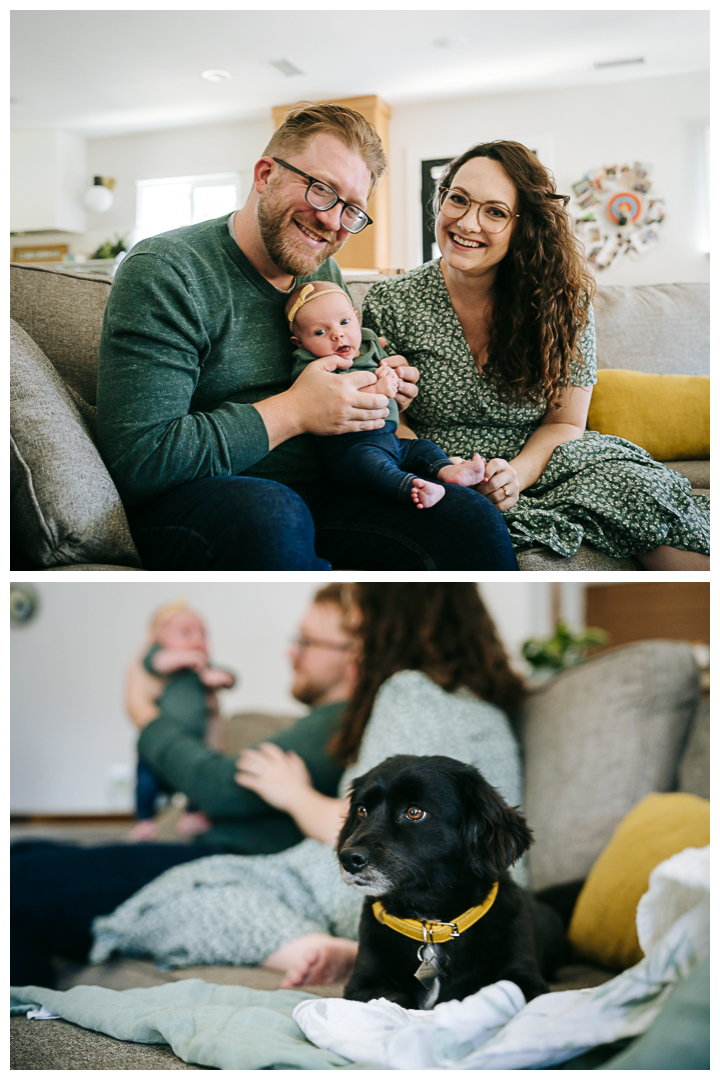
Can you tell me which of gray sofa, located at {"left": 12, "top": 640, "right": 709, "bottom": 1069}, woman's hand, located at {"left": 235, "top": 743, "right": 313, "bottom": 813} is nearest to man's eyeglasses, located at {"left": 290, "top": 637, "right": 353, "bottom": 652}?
woman's hand, located at {"left": 235, "top": 743, "right": 313, "bottom": 813}

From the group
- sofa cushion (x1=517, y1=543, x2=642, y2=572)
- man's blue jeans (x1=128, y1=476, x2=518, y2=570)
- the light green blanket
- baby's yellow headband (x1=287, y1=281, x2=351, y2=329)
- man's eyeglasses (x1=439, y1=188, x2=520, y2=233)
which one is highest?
man's eyeglasses (x1=439, y1=188, x2=520, y2=233)

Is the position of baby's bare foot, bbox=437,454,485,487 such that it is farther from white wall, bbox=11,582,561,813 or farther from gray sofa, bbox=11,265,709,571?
white wall, bbox=11,582,561,813

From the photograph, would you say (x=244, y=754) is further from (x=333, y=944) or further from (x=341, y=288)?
(x=341, y=288)

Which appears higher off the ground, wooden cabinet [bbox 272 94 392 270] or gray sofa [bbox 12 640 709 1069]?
wooden cabinet [bbox 272 94 392 270]

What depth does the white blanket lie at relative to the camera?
531 millimetres

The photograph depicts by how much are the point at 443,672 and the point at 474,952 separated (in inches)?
19.8

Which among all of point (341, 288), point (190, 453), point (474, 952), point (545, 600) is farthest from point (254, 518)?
point (545, 600)

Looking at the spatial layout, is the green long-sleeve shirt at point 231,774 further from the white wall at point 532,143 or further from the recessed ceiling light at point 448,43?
the recessed ceiling light at point 448,43

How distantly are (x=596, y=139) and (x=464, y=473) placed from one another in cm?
53

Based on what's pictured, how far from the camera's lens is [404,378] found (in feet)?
2.76

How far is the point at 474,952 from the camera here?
578 mm

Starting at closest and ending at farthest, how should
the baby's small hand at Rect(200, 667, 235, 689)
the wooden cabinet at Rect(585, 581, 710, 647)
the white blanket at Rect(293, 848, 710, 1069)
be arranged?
the white blanket at Rect(293, 848, 710, 1069) < the baby's small hand at Rect(200, 667, 235, 689) < the wooden cabinet at Rect(585, 581, 710, 647)

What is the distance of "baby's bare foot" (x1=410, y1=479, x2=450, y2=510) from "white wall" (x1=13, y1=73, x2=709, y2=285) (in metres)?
0.25

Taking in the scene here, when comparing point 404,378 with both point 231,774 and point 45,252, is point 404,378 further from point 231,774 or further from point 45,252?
point 45,252
